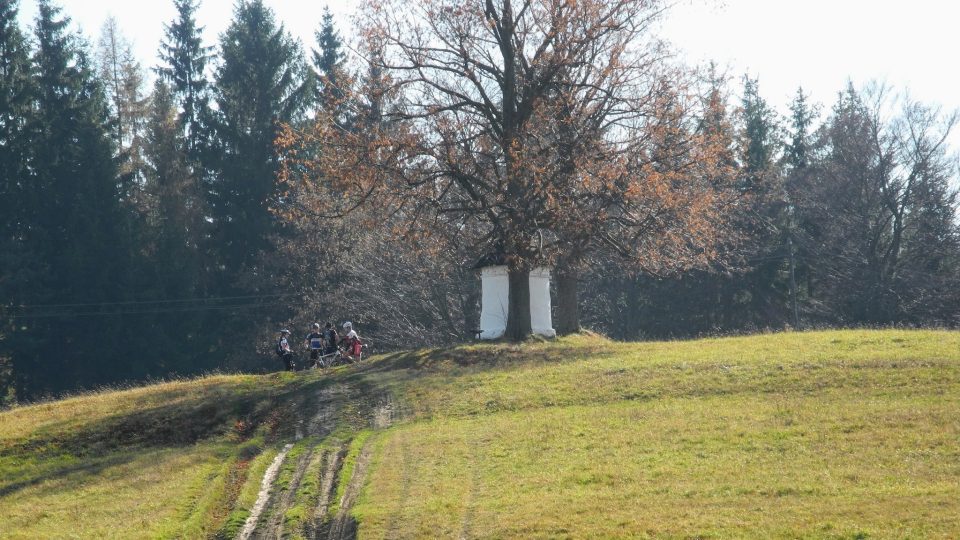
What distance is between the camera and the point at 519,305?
105 ft

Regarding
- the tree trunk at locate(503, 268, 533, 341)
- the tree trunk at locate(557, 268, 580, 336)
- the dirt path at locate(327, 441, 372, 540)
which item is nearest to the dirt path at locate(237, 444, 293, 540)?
the dirt path at locate(327, 441, 372, 540)

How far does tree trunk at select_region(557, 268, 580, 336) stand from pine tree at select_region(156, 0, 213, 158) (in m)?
34.1

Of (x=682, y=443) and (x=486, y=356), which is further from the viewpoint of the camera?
(x=486, y=356)

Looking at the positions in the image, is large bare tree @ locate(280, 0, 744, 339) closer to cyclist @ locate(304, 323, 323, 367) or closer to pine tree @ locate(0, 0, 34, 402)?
cyclist @ locate(304, 323, 323, 367)

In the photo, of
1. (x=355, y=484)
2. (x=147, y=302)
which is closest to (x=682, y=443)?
(x=355, y=484)

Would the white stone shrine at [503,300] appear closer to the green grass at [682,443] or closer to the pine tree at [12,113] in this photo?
the green grass at [682,443]

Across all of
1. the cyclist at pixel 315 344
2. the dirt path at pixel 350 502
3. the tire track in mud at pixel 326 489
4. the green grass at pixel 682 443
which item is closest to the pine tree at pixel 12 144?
the cyclist at pixel 315 344

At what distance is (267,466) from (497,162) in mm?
13648

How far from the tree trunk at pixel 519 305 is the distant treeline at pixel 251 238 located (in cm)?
1500

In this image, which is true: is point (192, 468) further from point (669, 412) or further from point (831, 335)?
point (831, 335)

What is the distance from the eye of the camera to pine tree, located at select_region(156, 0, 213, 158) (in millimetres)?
63562

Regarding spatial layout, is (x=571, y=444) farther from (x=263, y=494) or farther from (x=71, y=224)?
(x=71, y=224)

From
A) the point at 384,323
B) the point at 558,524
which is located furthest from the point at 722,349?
the point at 384,323

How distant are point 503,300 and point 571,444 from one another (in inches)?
569
